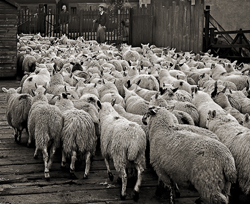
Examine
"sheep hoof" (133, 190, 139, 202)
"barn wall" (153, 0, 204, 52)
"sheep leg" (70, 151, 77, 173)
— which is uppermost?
"barn wall" (153, 0, 204, 52)

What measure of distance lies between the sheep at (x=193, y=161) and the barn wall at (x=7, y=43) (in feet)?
34.8

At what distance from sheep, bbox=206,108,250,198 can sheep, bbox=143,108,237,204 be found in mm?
411

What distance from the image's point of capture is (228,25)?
23.7m

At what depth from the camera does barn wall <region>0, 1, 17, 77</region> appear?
15.0 meters

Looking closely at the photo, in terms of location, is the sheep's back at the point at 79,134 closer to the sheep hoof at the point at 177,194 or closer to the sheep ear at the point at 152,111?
the sheep ear at the point at 152,111

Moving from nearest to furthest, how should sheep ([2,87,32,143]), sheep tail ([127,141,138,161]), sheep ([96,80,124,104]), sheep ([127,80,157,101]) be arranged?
sheep tail ([127,141,138,161]) → sheep ([2,87,32,143]) → sheep ([96,80,124,104]) → sheep ([127,80,157,101])

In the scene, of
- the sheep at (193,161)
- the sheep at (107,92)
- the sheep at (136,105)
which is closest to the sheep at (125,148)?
the sheep at (193,161)

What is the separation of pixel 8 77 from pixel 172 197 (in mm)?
11126

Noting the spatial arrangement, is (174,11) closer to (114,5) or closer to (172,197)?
(114,5)

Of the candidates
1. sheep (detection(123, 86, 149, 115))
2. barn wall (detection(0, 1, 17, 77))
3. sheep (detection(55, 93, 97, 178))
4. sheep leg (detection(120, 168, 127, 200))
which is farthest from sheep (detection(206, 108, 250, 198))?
barn wall (detection(0, 1, 17, 77))

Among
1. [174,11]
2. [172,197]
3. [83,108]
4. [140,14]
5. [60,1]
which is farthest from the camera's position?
[60,1]

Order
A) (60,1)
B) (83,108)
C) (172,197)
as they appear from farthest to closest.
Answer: (60,1) < (83,108) < (172,197)

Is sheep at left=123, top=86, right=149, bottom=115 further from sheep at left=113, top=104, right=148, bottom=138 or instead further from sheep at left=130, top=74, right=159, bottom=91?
sheep at left=130, top=74, right=159, bottom=91

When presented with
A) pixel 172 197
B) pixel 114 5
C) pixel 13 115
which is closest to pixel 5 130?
pixel 13 115
